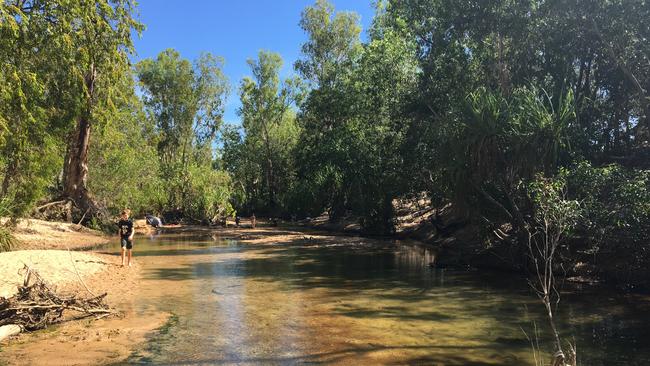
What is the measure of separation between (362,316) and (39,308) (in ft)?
19.5

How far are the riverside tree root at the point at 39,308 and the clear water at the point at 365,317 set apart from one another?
4.74ft

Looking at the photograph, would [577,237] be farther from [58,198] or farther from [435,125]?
[58,198]

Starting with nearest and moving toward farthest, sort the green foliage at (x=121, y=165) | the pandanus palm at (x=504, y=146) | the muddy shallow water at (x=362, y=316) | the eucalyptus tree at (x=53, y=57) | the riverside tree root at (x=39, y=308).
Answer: the muddy shallow water at (x=362, y=316) < the riverside tree root at (x=39, y=308) < the eucalyptus tree at (x=53, y=57) < the pandanus palm at (x=504, y=146) < the green foliage at (x=121, y=165)

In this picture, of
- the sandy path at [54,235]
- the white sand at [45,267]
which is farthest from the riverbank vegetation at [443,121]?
the white sand at [45,267]

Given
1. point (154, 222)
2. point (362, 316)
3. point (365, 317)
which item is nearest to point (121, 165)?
point (154, 222)

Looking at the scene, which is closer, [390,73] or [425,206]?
[390,73]

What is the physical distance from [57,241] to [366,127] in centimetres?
1736

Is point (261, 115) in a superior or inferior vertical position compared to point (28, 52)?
superior

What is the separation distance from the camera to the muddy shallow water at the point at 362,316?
7.51 metres

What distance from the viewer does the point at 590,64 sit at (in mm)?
17453

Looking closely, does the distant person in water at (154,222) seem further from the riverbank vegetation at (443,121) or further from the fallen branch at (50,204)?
the fallen branch at (50,204)

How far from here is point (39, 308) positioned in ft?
27.2

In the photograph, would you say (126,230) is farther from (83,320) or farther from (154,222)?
(154,222)

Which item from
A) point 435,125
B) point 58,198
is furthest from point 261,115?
point 435,125
